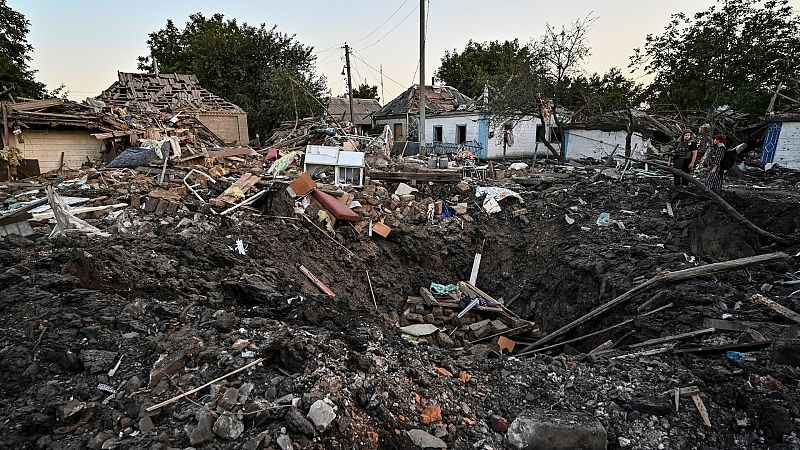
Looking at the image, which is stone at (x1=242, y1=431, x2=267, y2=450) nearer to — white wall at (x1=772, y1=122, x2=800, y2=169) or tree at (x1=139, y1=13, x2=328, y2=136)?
white wall at (x1=772, y1=122, x2=800, y2=169)

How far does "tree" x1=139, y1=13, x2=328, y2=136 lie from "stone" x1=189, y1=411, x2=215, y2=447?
21.9 meters

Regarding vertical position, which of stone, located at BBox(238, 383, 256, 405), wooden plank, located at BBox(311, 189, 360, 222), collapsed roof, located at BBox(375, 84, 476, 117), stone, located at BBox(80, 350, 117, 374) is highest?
collapsed roof, located at BBox(375, 84, 476, 117)

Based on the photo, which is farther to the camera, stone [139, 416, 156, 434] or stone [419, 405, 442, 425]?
stone [419, 405, 442, 425]

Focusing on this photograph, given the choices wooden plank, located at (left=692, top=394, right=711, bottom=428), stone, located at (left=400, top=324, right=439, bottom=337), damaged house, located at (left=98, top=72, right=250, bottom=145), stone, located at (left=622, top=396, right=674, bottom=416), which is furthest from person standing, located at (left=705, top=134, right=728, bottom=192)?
damaged house, located at (left=98, top=72, right=250, bottom=145)

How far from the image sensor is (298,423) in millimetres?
2609

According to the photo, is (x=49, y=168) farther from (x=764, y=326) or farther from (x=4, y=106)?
(x=764, y=326)

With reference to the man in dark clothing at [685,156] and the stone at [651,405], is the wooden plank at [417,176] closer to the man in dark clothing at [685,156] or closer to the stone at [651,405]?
the man in dark clothing at [685,156]

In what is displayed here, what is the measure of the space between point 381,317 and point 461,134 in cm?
2098

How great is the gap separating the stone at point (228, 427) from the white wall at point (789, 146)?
1763 centimetres

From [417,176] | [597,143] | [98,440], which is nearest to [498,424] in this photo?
[98,440]

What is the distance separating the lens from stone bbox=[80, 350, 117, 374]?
3150 mm

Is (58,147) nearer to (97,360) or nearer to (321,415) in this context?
(97,360)

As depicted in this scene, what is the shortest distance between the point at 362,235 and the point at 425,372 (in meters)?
4.81

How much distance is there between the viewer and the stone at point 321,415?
2.65m
